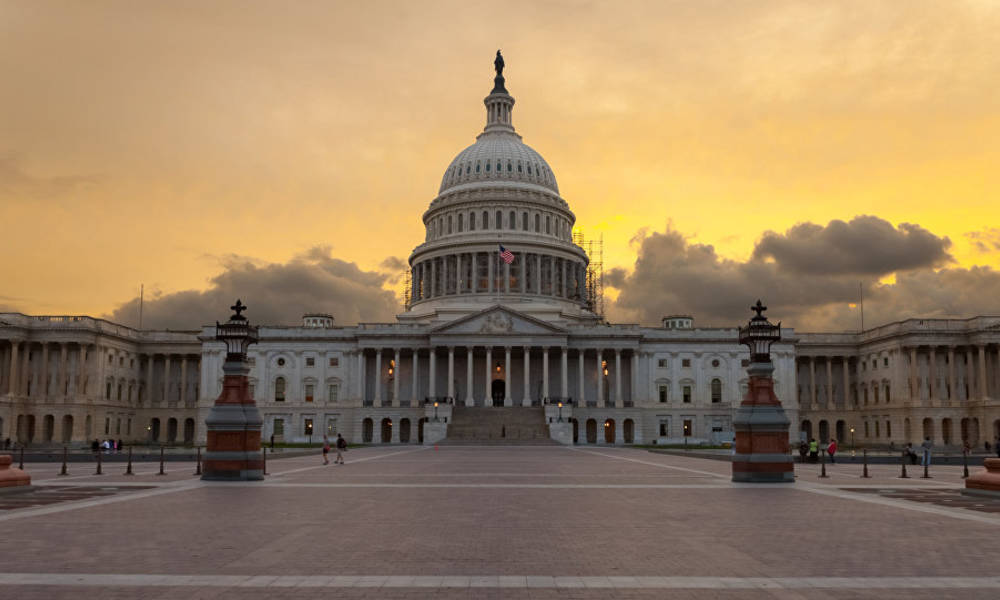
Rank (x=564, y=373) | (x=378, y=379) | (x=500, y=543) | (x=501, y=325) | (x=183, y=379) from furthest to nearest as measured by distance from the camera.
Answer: (x=183, y=379), (x=378, y=379), (x=501, y=325), (x=564, y=373), (x=500, y=543)

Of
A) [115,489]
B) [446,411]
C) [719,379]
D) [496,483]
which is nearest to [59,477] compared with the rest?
[115,489]

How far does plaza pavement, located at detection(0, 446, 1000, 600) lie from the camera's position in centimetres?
1250

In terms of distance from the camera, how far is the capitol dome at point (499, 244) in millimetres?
131625

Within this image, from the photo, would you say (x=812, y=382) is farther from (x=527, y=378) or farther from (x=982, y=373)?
(x=527, y=378)

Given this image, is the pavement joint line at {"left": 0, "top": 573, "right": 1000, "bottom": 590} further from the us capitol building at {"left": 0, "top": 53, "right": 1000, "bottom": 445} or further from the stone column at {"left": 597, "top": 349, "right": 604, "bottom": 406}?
the stone column at {"left": 597, "top": 349, "right": 604, "bottom": 406}

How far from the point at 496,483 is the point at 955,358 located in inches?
3796

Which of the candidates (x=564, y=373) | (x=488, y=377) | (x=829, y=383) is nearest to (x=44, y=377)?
(x=488, y=377)

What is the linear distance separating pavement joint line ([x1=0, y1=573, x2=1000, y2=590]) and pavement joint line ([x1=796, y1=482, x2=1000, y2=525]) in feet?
30.3

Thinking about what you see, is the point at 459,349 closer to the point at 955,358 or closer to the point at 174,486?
the point at 955,358

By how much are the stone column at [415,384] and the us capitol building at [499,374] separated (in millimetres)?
336

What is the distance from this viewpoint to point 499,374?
11931cm

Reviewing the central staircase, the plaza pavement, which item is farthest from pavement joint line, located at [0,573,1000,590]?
the central staircase

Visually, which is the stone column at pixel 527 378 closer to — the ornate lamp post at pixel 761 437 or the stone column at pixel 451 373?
the stone column at pixel 451 373

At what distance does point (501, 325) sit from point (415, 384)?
46.5 ft
